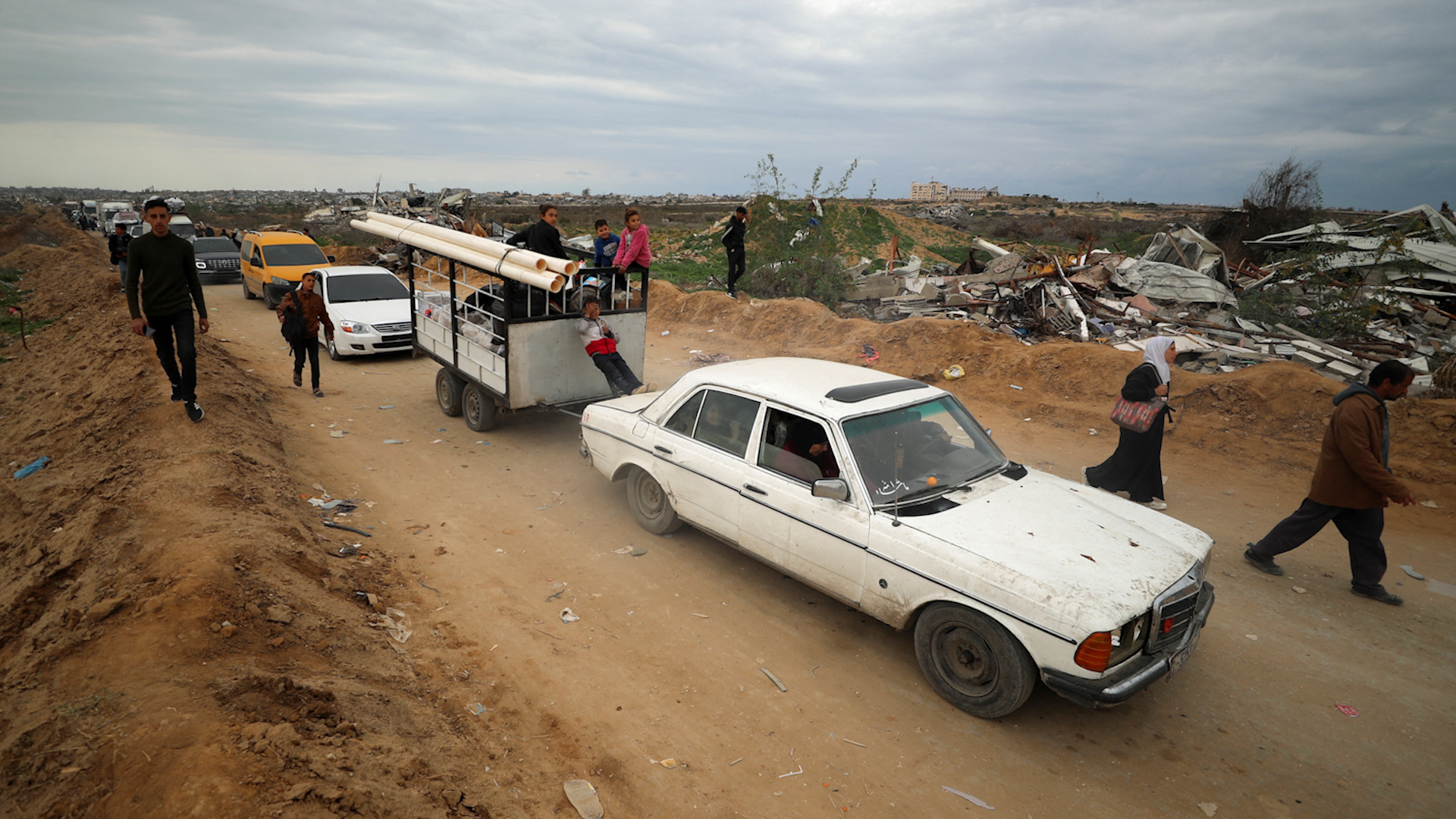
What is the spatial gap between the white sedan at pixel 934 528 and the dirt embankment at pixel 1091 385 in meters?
5.48

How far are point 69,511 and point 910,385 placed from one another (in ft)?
Result: 21.7

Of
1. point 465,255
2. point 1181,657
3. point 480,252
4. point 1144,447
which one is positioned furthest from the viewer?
point 465,255

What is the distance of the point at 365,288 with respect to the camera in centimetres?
1248

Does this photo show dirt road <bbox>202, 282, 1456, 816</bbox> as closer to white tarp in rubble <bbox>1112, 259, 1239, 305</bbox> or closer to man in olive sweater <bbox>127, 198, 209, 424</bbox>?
man in olive sweater <bbox>127, 198, 209, 424</bbox>

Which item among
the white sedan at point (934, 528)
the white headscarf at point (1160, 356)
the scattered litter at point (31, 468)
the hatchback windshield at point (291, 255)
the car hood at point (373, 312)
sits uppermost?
the hatchback windshield at point (291, 255)

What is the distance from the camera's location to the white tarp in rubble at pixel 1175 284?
14375 mm

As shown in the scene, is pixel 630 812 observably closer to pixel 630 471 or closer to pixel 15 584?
pixel 630 471

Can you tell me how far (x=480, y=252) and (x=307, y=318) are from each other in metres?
3.97

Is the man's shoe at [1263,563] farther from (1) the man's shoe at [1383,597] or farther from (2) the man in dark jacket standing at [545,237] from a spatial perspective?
(2) the man in dark jacket standing at [545,237]

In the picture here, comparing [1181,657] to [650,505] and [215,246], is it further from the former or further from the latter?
[215,246]

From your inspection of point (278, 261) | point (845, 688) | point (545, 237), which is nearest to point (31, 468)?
point (545, 237)

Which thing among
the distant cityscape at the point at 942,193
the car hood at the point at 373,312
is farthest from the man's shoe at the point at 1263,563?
the distant cityscape at the point at 942,193

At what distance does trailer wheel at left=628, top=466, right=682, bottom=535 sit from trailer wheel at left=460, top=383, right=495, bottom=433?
3.02m

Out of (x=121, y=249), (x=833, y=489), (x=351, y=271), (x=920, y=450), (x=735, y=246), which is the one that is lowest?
(x=833, y=489)
